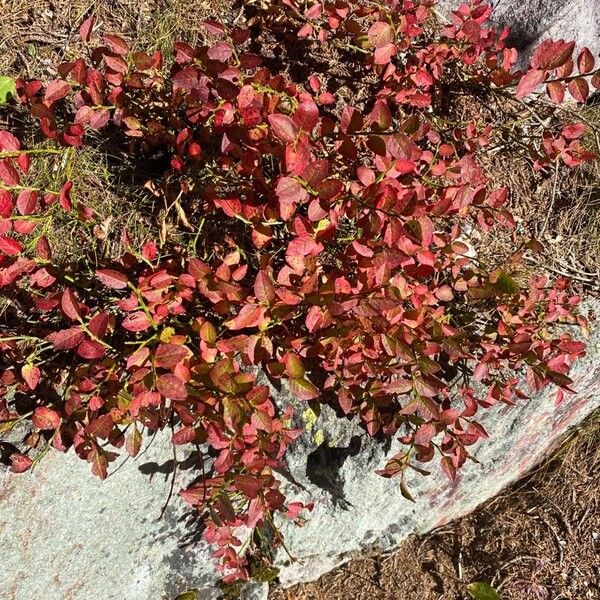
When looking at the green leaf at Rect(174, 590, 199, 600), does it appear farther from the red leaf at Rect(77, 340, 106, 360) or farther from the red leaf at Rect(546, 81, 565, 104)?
the red leaf at Rect(546, 81, 565, 104)

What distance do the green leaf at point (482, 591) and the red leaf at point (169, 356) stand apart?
213 centimetres

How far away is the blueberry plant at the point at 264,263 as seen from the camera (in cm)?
178

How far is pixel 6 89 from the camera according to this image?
2111 mm

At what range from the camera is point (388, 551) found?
10.0 feet

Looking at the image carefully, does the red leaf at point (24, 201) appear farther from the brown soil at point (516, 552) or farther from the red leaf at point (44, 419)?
the brown soil at point (516, 552)

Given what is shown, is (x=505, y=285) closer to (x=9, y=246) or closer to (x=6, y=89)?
(x=9, y=246)

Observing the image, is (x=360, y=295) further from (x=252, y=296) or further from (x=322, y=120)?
(x=322, y=120)

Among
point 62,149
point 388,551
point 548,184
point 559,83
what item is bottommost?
point 388,551

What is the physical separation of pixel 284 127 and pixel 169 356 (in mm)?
698

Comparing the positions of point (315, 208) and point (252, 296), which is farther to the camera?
point (252, 296)

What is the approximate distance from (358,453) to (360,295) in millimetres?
939

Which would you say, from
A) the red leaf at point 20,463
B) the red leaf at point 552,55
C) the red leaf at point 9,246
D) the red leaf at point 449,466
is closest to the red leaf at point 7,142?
the red leaf at point 9,246

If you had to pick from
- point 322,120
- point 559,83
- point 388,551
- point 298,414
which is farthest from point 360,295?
point 388,551

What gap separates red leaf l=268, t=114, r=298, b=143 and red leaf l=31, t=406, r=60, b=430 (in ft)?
3.51
